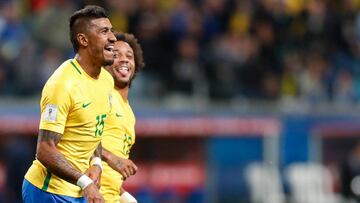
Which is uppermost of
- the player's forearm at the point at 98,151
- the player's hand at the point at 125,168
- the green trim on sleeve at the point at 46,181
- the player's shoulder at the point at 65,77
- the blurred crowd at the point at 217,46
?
the blurred crowd at the point at 217,46

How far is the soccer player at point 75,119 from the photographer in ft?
27.8

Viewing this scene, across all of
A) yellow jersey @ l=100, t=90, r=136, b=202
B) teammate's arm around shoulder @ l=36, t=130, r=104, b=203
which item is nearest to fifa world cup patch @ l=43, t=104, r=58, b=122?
teammate's arm around shoulder @ l=36, t=130, r=104, b=203

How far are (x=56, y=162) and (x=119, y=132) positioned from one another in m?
1.49

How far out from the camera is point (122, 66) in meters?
10.0

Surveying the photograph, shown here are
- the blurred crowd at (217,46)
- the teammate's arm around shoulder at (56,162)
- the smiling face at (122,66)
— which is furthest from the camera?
the blurred crowd at (217,46)

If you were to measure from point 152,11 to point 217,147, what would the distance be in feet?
8.90

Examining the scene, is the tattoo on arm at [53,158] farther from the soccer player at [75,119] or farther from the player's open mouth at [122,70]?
the player's open mouth at [122,70]

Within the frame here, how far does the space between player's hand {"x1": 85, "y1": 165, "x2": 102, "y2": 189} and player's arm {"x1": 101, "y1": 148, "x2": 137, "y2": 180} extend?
58 cm

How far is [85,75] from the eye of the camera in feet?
29.0

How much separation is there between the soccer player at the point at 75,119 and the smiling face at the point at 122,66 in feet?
3.44

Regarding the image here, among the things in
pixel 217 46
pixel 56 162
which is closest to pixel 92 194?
pixel 56 162

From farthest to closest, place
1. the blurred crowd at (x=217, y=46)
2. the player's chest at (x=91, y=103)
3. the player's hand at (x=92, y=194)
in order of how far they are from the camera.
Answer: the blurred crowd at (x=217, y=46) < the player's chest at (x=91, y=103) < the player's hand at (x=92, y=194)

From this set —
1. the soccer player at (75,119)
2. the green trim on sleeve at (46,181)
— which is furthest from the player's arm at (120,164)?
the green trim on sleeve at (46,181)

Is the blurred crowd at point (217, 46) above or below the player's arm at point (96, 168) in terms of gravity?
above
